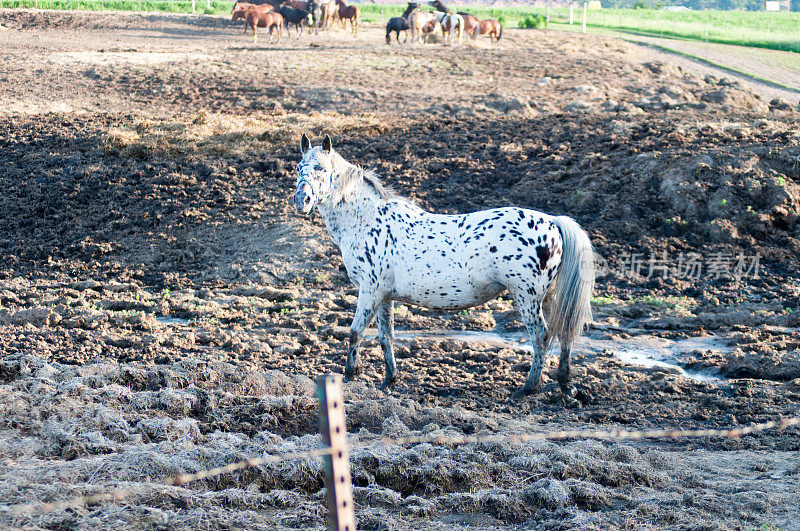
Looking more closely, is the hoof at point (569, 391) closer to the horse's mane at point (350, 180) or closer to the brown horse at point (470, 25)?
the horse's mane at point (350, 180)

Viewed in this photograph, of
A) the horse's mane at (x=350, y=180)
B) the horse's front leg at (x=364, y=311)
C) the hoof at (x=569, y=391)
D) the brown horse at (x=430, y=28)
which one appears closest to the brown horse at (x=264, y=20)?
the brown horse at (x=430, y=28)

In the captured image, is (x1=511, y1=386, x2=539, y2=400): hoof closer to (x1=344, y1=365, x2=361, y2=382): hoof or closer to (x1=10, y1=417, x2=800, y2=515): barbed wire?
(x1=10, y1=417, x2=800, y2=515): barbed wire

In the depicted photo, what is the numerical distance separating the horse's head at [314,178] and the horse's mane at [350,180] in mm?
79

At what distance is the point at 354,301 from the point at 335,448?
767 centimetres

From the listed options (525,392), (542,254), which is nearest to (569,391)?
(525,392)

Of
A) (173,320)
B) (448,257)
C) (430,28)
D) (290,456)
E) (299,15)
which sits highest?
(299,15)

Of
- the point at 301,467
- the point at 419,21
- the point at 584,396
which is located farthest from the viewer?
the point at 419,21

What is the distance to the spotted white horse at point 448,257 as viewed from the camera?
24.9 feet

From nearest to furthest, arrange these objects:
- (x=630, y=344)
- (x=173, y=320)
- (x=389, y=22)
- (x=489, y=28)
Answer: (x=630, y=344) → (x=173, y=320) → (x=389, y=22) → (x=489, y=28)

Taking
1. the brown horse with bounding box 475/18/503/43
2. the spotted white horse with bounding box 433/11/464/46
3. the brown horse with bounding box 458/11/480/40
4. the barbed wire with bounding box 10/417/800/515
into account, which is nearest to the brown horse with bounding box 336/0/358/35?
the spotted white horse with bounding box 433/11/464/46

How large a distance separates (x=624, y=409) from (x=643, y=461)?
64.3 inches

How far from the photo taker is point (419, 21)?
33.5m

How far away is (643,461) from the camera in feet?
19.1

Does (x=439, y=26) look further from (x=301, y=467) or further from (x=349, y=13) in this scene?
(x=301, y=467)
